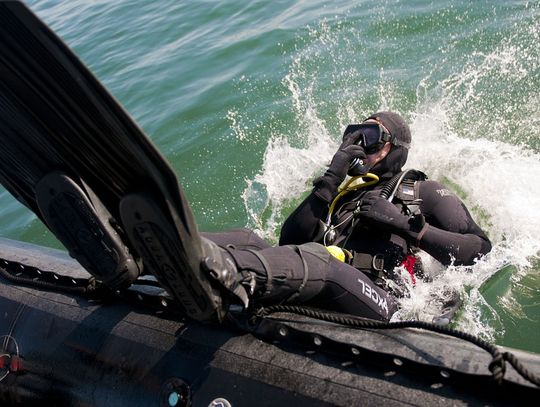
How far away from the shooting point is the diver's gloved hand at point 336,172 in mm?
3416

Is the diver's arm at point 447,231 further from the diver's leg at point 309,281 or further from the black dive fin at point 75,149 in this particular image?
the black dive fin at point 75,149

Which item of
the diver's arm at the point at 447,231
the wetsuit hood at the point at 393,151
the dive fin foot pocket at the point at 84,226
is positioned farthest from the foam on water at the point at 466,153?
the dive fin foot pocket at the point at 84,226

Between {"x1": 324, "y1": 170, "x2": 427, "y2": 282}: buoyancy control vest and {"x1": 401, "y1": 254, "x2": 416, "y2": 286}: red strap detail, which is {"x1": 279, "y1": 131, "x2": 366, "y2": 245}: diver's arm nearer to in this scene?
{"x1": 324, "y1": 170, "x2": 427, "y2": 282}: buoyancy control vest

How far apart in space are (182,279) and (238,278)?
25 centimetres

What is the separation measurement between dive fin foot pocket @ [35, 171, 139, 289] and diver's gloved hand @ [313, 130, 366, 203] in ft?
5.00

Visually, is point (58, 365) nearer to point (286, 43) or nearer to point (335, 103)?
point (335, 103)

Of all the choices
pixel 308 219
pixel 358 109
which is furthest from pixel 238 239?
pixel 358 109

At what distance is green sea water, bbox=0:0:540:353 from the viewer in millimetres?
3783

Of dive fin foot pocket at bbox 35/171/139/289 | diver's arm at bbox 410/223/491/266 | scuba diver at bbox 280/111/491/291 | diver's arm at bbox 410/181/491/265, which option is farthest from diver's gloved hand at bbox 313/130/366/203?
dive fin foot pocket at bbox 35/171/139/289

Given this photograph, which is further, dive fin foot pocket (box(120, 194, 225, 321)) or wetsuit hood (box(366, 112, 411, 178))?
wetsuit hood (box(366, 112, 411, 178))

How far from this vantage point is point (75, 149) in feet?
6.23

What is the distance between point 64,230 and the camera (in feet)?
6.74

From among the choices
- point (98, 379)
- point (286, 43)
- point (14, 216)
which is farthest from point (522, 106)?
point (14, 216)

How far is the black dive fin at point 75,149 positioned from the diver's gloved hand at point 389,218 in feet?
4.86
